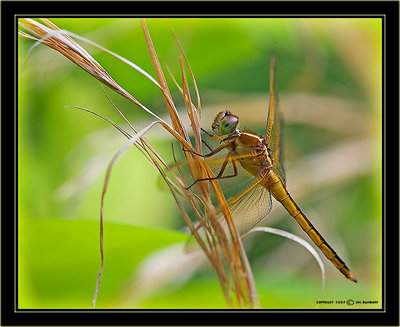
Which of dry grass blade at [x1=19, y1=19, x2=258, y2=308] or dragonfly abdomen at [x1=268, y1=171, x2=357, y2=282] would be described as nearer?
dry grass blade at [x1=19, y1=19, x2=258, y2=308]

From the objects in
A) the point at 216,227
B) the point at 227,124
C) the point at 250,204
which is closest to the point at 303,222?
the point at 250,204

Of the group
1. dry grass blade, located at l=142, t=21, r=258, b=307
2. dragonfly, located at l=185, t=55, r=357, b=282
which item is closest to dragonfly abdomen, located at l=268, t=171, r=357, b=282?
dragonfly, located at l=185, t=55, r=357, b=282

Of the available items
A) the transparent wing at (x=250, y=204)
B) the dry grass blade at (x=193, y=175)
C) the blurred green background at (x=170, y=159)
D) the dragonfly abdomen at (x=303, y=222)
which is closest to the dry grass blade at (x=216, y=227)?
the dry grass blade at (x=193, y=175)

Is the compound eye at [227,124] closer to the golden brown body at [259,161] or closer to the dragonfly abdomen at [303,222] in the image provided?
the golden brown body at [259,161]

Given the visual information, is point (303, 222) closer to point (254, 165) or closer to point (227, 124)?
point (254, 165)

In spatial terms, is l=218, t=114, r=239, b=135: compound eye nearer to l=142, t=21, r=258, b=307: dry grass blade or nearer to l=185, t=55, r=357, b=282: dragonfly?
l=185, t=55, r=357, b=282: dragonfly

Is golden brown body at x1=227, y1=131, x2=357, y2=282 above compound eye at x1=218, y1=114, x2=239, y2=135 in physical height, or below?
below
